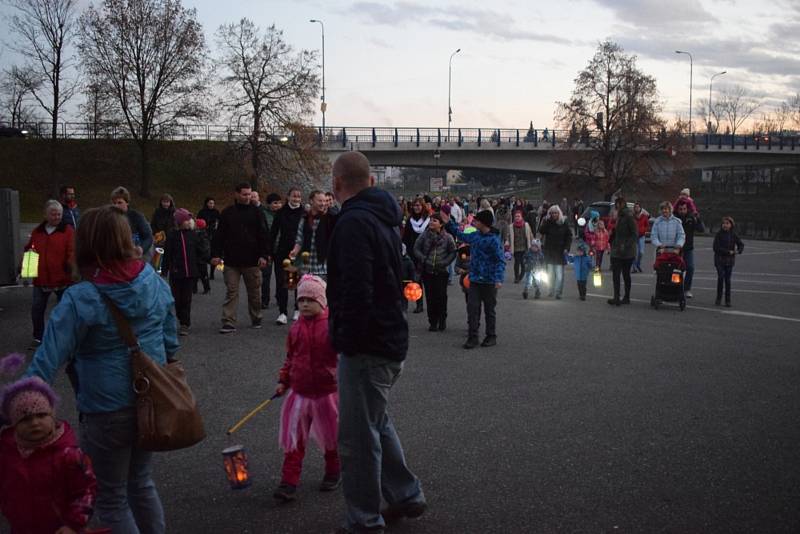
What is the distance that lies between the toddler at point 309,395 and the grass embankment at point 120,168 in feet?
164

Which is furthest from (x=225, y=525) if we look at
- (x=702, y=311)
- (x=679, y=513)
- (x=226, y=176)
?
(x=226, y=176)

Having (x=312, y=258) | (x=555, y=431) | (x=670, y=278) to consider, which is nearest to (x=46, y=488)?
(x=555, y=431)

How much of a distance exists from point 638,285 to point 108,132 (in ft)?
143

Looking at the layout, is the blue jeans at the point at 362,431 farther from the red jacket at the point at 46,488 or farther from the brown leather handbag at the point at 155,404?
the red jacket at the point at 46,488

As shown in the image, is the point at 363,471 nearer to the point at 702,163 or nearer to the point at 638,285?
the point at 638,285

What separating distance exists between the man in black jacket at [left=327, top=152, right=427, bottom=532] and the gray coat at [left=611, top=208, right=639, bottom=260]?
11.6m

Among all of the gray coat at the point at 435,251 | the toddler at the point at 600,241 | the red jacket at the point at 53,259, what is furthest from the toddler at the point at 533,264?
the red jacket at the point at 53,259

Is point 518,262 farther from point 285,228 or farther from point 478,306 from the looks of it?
point 478,306

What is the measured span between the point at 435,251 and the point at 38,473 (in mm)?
9627

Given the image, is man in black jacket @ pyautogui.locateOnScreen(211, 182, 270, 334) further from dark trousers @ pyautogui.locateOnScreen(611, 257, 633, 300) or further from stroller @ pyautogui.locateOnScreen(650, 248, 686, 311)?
stroller @ pyautogui.locateOnScreen(650, 248, 686, 311)

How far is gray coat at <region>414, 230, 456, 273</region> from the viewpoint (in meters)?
12.5

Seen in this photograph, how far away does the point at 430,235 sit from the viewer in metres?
12.8

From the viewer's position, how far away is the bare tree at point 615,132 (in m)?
60.5

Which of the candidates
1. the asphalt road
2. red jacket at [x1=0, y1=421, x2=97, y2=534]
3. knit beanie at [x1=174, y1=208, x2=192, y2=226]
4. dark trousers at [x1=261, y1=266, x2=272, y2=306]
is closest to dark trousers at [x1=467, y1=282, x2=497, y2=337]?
the asphalt road
